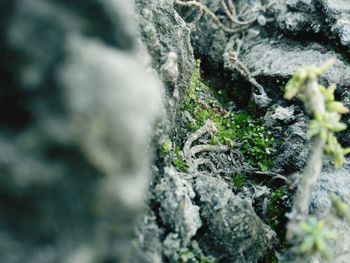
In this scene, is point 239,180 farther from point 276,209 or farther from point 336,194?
point 336,194

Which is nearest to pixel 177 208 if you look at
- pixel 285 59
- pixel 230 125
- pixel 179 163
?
pixel 179 163

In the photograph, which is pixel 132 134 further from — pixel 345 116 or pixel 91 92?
pixel 345 116

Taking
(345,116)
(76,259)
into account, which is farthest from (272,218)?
(76,259)

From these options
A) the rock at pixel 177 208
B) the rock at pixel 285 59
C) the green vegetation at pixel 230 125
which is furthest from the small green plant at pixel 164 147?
the rock at pixel 285 59

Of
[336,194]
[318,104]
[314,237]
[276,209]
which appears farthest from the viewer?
[276,209]

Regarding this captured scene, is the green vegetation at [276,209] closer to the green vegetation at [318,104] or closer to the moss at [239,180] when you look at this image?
the moss at [239,180]
